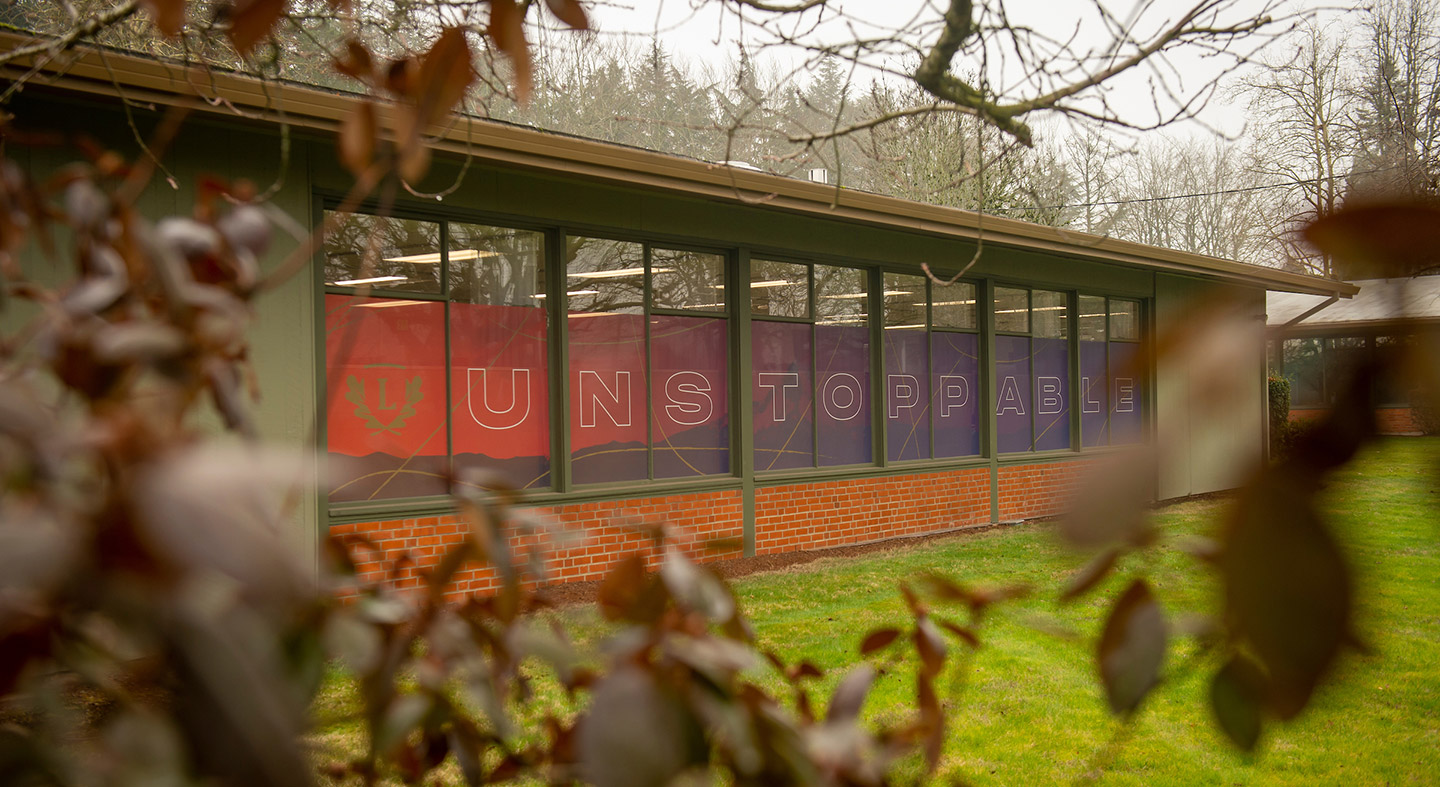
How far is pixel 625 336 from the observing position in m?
6.97

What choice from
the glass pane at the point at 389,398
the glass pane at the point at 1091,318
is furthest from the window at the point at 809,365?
the glass pane at the point at 1091,318

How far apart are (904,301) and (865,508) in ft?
6.95

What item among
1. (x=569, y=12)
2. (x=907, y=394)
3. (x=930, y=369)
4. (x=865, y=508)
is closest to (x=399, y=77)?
(x=569, y=12)

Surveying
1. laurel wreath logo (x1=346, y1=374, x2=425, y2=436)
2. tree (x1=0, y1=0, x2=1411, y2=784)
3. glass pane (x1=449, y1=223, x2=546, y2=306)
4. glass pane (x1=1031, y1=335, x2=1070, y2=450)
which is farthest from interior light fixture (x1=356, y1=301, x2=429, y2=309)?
glass pane (x1=1031, y1=335, x2=1070, y2=450)

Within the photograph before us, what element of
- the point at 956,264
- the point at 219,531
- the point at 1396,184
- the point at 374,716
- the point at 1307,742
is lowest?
the point at 1307,742

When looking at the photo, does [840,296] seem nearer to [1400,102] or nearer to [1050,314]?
[1050,314]

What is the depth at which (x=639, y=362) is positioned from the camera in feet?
23.2

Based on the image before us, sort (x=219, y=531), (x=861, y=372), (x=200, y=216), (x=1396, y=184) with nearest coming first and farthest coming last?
(x=219, y=531), (x=1396, y=184), (x=200, y=216), (x=861, y=372)

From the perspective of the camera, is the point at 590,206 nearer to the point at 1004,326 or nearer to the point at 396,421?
the point at 396,421

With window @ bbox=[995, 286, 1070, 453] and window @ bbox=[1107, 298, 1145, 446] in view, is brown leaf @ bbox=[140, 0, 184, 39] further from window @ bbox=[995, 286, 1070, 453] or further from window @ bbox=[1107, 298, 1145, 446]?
window @ bbox=[995, 286, 1070, 453]

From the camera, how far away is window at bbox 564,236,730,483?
22.2 ft

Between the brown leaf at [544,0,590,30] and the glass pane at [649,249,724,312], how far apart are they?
635 cm

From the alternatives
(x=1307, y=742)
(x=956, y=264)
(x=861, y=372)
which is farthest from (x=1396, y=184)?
(x=956, y=264)

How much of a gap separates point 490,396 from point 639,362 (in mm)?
1256
